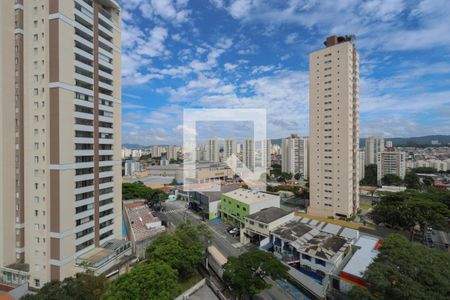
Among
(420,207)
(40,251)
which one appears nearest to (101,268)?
(40,251)

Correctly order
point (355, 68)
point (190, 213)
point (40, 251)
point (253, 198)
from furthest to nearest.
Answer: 1. point (190, 213)
2. point (355, 68)
3. point (253, 198)
4. point (40, 251)

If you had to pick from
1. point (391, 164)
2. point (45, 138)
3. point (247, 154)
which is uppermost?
point (45, 138)

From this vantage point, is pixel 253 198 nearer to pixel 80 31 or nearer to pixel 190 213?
pixel 190 213

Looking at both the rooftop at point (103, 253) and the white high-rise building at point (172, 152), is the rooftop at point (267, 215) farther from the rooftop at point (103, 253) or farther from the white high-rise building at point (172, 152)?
the white high-rise building at point (172, 152)

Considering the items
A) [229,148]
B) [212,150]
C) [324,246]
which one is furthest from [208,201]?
[212,150]

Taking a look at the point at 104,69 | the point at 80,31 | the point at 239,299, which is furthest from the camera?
the point at 104,69

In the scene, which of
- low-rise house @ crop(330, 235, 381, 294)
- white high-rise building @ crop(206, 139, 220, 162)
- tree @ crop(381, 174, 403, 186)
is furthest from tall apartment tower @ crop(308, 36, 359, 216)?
white high-rise building @ crop(206, 139, 220, 162)

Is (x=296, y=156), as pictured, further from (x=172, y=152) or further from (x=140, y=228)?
(x=172, y=152)
